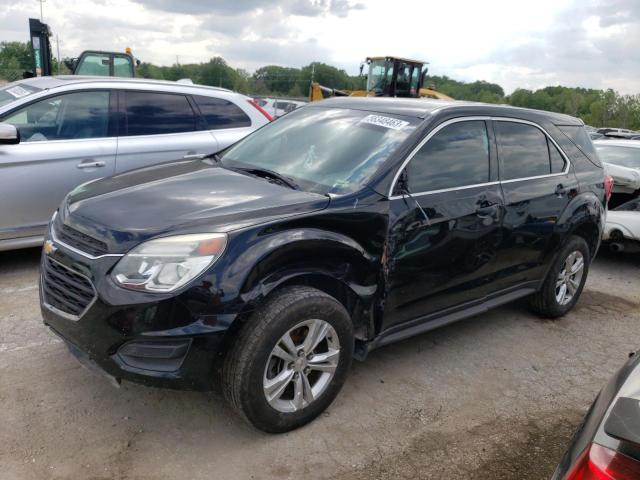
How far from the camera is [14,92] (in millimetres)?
5355

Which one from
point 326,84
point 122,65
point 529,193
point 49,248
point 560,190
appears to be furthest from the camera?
point 326,84

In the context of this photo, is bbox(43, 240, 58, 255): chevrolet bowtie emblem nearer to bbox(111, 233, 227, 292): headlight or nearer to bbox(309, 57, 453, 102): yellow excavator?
bbox(111, 233, 227, 292): headlight

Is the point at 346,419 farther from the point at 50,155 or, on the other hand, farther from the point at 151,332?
the point at 50,155

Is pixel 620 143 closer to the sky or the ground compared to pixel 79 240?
closer to the sky

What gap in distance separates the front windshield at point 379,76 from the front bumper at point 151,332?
767 inches

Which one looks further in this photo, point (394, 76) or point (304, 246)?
point (394, 76)

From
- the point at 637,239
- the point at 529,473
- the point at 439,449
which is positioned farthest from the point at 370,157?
the point at 637,239

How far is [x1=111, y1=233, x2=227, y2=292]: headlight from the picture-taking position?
2604mm

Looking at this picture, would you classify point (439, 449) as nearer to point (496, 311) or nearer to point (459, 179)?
point (459, 179)

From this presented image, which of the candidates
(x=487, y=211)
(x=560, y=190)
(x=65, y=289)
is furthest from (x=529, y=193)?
Result: (x=65, y=289)

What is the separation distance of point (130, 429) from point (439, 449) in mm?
1670

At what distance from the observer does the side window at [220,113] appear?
607 cm

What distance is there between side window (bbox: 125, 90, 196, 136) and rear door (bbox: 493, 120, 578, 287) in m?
3.34

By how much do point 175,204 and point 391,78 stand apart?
19.1 metres
